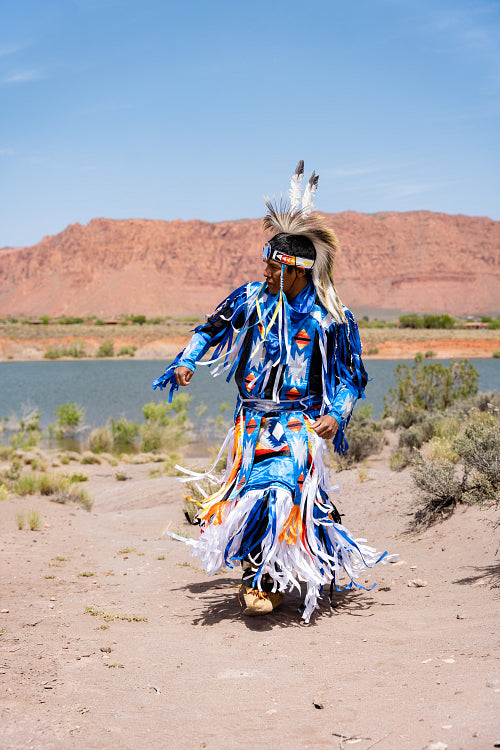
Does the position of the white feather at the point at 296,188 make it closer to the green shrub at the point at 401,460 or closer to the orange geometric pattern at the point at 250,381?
the orange geometric pattern at the point at 250,381

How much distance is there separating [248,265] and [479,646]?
156 m

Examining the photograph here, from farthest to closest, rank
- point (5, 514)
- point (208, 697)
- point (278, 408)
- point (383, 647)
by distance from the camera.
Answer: point (5, 514)
point (278, 408)
point (383, 647)
point (208, 697)

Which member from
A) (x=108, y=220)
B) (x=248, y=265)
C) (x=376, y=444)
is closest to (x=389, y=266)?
(x=248, y=265)

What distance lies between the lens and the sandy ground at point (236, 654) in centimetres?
283

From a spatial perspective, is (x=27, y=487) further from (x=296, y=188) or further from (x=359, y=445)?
(x=296, y=188)

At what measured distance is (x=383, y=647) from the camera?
382 centimetres

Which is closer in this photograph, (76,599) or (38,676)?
(38,676)

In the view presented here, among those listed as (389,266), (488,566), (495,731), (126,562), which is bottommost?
→ (126,562)

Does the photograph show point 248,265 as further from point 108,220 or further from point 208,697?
point 208,697

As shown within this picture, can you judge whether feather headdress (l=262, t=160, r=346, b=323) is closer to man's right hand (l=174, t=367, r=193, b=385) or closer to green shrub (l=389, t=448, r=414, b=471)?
man's right hand (l=174, t=367, r=193, b=385)

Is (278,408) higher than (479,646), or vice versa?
(278,408)

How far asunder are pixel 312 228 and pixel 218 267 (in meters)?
154

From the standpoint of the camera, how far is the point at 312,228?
4.77 meters

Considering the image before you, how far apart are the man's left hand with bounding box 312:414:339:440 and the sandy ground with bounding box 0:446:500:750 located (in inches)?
44.7
